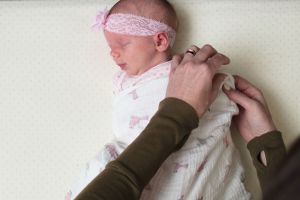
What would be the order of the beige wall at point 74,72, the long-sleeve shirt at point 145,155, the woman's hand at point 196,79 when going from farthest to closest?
the beige wall at point 74,72
the woman's hand at point 196,79
the long-sleeve shirt at point 145,155

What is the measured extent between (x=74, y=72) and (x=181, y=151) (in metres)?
0.40

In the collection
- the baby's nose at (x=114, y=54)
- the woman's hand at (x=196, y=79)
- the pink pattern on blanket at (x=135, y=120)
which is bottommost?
the pink pattern on blanket at (x=135, y=120)

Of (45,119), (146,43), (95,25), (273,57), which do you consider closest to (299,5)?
(273,57)

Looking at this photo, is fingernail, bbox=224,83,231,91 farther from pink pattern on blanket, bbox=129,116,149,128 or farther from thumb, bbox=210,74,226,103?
pink pattern on blanket, bbox=129,116,149,128

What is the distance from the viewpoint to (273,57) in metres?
1.23

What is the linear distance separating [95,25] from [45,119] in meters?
0.29

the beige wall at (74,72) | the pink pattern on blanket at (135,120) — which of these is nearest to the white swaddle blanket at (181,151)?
the pink pattern on blanket at (135,120)

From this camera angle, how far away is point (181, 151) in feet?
3.37

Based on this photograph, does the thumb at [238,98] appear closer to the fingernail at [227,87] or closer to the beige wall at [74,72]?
the fingernail at [227,87]

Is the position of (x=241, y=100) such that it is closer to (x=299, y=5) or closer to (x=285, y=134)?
(x=285, y=134)

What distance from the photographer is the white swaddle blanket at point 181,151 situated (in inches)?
39.9

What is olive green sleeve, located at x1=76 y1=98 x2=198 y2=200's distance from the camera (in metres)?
0.78

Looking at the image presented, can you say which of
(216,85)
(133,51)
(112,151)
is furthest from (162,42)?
(112,151)

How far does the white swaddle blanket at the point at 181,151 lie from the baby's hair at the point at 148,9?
0.13 m
